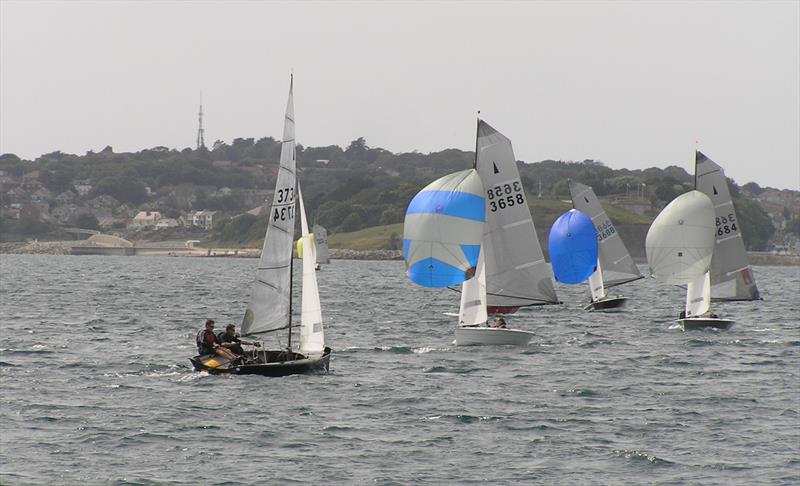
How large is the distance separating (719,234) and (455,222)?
18.9m

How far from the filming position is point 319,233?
6983 inches

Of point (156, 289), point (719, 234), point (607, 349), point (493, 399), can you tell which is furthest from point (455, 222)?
point (156, 289)

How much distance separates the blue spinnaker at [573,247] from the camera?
6281cm

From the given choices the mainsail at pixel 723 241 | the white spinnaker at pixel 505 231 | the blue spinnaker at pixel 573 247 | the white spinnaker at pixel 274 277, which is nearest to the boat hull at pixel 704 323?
the mainsail at pixel 723 241

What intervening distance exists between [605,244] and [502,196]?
2582 centimetres

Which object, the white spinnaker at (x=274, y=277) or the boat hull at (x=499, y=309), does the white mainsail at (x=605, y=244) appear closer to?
the boat hull at (x=499, y=309)

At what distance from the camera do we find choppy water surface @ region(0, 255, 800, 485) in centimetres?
2584

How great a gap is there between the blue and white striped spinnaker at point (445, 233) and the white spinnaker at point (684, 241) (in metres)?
13.0

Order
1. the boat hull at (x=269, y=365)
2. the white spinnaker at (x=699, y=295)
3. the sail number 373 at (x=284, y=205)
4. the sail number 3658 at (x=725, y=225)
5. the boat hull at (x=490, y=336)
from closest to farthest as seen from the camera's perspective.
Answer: the boat hull at (x=269, y=365)
the sail number 373 at (x=284, y=205)
the boat hull at (x=490, y=336)
the white spinnaker at (x=699, y=295)
the sail number 3658 at (x=725, y=225)

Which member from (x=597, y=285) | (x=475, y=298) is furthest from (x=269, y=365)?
(x=597, y=285)

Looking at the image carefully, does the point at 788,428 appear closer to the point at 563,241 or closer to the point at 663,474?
the point at 663,474

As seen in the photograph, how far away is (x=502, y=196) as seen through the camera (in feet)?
154

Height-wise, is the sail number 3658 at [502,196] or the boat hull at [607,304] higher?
the sail number 3658 at [502,196]

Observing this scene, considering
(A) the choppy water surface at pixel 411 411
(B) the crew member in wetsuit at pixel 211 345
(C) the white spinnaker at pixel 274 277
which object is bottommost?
(A) the choppy water surface at pixel 411 411
